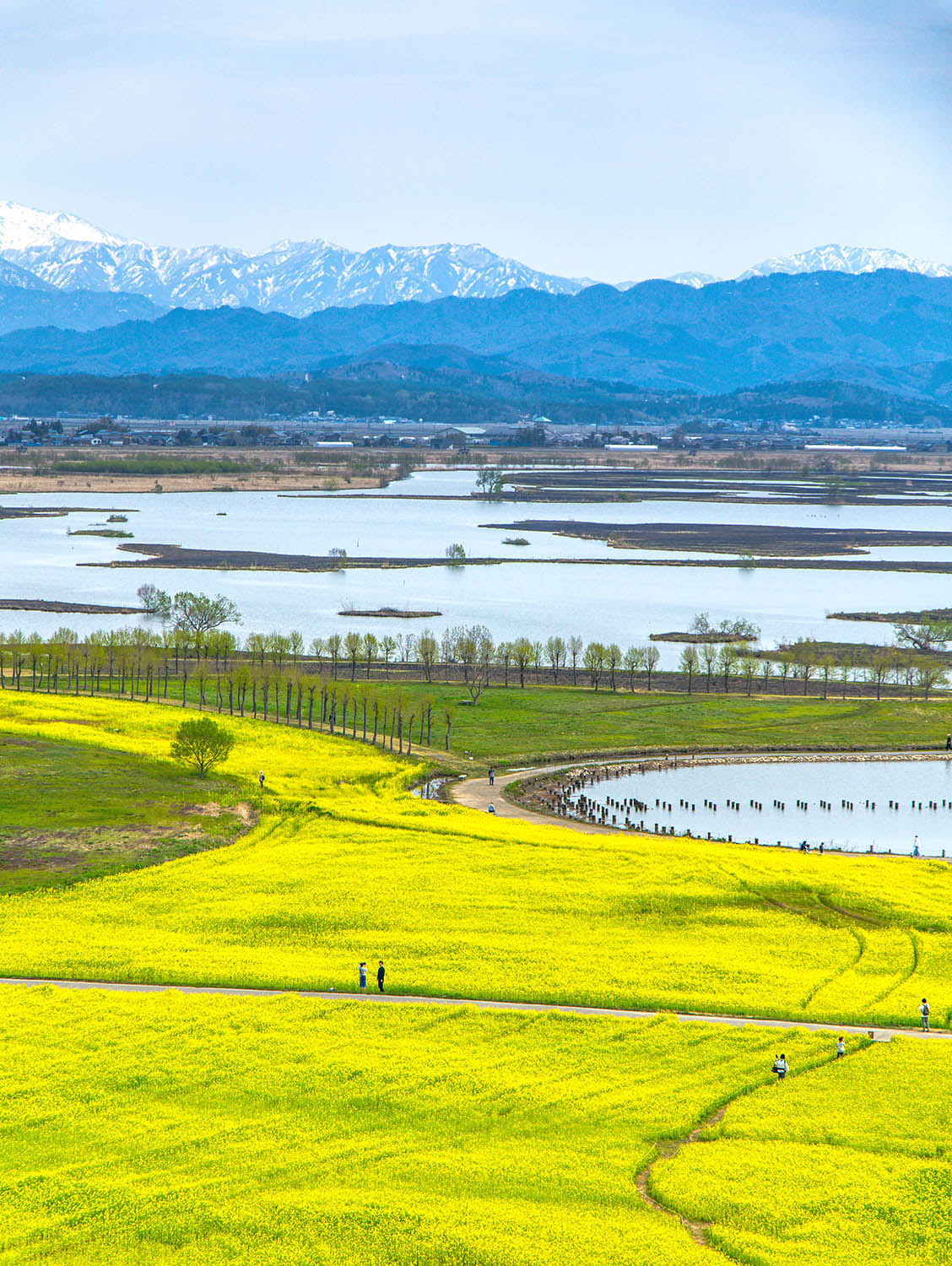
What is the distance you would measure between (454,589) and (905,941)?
355 ft

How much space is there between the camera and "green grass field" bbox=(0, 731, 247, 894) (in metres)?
54.4

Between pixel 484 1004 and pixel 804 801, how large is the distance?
42.3m

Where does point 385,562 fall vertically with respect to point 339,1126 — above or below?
above

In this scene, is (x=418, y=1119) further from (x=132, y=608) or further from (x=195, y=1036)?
(x=132, y=608)

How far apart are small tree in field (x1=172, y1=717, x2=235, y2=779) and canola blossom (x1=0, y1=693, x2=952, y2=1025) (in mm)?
6181

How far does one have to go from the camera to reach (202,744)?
6975 cm

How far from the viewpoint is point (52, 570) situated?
15762cm

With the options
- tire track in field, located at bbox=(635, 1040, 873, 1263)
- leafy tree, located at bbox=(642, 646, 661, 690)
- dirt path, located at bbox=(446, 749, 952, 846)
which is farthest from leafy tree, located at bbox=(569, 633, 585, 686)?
tire track in field, located at bbox=(635, 1040, 873, 1263)

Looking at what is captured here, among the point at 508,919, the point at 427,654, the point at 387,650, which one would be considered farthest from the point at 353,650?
the point at 508,919

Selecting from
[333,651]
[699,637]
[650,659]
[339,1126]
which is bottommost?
[339,1126]

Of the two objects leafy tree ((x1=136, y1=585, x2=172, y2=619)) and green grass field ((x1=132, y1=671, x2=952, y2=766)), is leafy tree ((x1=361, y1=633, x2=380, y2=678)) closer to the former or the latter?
green grass field ((x1=132, y1=671, x2=952, y2=766))

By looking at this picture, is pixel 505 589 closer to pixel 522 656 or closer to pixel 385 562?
pixel 385 562

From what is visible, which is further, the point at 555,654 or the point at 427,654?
the point at 555,654

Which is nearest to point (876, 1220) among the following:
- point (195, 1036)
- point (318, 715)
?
point (195, 1036)
